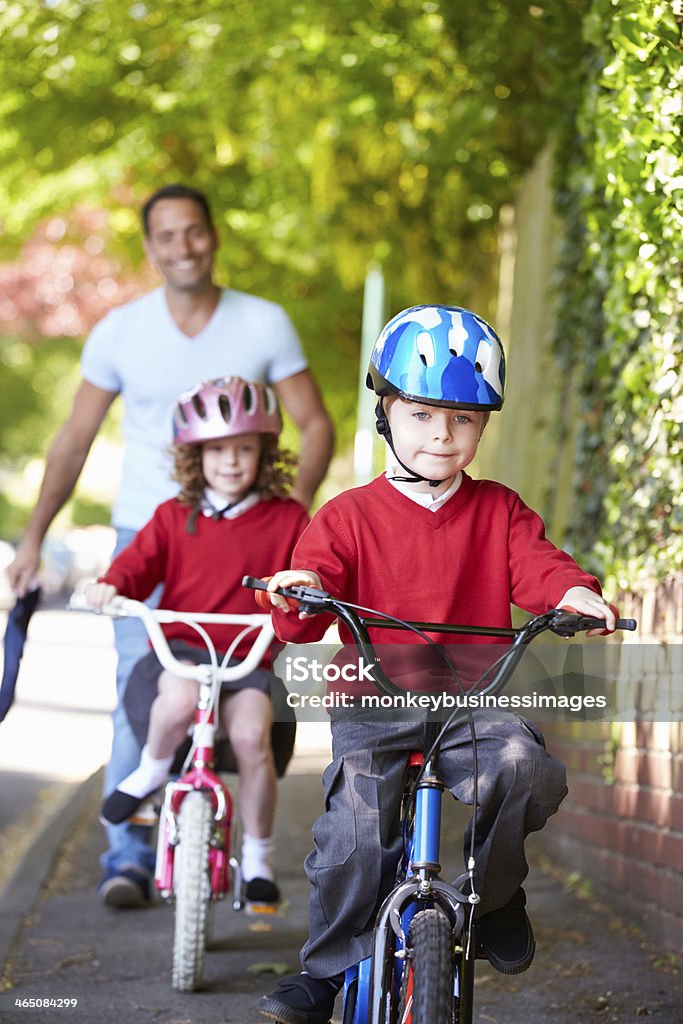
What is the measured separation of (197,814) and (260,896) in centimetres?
55

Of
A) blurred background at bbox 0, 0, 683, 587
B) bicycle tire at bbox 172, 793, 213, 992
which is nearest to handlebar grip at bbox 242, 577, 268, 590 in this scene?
bicycle tire at bbox 172, 793, 213, 992

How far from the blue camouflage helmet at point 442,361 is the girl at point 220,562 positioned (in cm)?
185

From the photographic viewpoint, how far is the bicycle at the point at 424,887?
11.4 feet

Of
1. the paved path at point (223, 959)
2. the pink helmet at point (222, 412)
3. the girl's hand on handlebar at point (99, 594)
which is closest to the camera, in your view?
the paved path at point (223, 959)

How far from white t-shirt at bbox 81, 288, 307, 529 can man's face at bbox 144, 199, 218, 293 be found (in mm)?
159

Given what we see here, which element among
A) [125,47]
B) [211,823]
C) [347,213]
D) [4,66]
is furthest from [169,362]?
[347,213]

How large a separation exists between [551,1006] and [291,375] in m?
2.76

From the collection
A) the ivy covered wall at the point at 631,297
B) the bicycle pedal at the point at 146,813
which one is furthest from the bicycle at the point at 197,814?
the ivy covered wall at the point at 631,297

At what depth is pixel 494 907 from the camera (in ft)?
12.3

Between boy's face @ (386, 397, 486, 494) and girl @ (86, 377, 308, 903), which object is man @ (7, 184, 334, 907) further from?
boy's face @ (386, 397, 486, 494)

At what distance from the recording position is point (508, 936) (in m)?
3.85

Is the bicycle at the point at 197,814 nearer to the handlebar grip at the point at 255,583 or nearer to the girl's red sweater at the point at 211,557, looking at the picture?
the girl's red sweater at the point at 211,557

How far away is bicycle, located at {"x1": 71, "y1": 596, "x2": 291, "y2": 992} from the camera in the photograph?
16.5 feet

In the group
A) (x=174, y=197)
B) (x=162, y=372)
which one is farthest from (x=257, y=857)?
(x=174, y=197)
